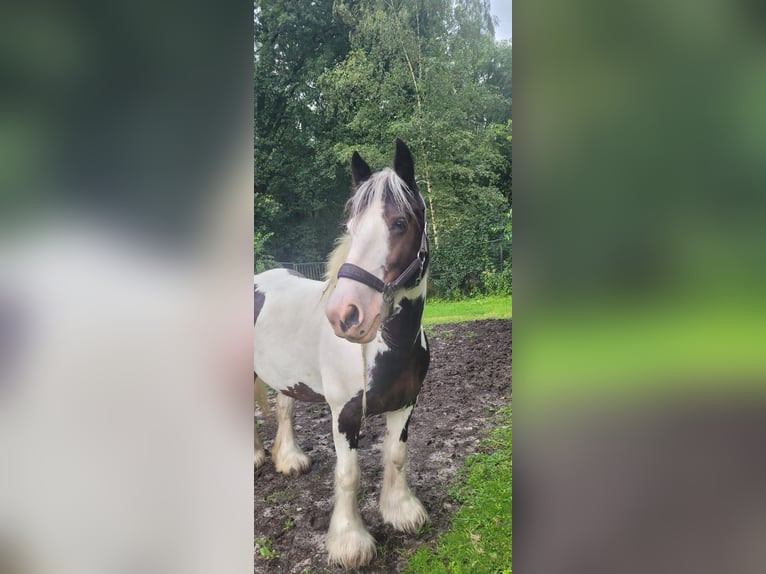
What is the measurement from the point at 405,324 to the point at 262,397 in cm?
75

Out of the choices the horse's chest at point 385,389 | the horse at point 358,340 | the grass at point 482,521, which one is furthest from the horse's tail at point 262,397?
the grass at point 482,521

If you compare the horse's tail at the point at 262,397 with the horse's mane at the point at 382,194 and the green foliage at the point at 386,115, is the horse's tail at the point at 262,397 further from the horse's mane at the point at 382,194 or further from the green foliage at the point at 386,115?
the horse's mane at the point at 382,194

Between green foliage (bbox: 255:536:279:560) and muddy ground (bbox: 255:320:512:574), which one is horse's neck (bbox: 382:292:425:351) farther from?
green foliage (bbox: 255:536:279:560)

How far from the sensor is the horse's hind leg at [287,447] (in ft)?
7.03

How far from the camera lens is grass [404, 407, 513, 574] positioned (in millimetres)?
2115

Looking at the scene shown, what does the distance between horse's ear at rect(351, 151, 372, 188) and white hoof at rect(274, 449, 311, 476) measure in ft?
4.07

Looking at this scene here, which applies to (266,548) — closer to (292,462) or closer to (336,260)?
(292,462)

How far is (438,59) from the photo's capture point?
2105 millimetres

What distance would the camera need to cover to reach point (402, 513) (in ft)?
6.91

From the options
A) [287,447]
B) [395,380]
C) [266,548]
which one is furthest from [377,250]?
[266,548]
